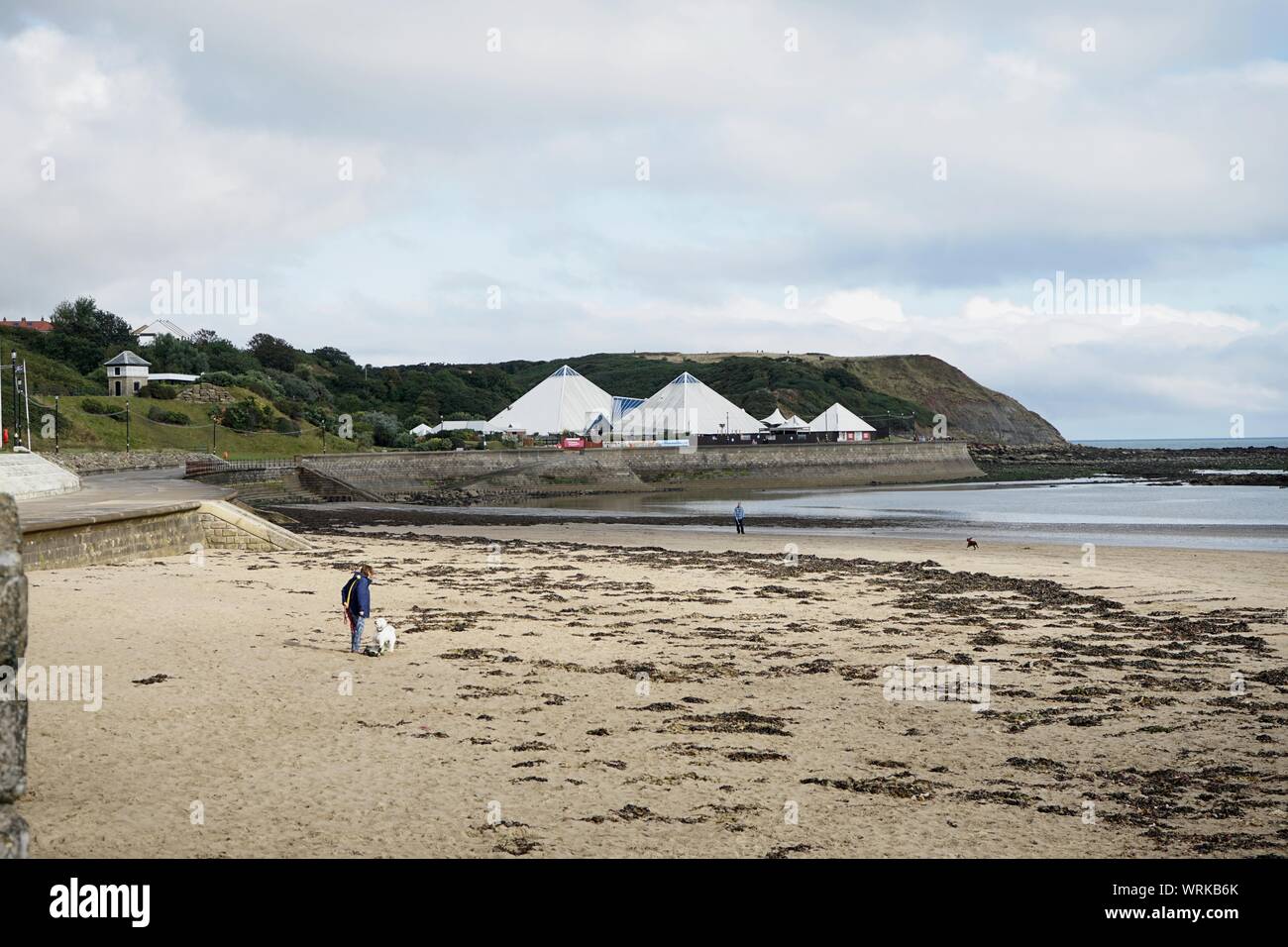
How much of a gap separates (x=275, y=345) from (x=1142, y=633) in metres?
109

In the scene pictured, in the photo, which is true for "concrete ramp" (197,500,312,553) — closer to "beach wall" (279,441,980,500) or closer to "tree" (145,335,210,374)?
"beach wall" (279,441,980,500)

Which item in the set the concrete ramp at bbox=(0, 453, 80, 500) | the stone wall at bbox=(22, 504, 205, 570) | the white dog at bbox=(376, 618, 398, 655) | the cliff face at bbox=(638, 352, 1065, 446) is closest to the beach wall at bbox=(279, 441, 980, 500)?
the concrete ramp at bbox=(0, 453, 80, 500)

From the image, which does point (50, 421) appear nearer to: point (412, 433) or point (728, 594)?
point (412, 433)

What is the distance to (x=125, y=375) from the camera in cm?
6988

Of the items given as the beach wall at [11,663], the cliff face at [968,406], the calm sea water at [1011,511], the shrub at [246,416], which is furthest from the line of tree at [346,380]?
the beach wall at [11,663]

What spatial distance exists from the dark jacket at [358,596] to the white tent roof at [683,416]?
73593 mm

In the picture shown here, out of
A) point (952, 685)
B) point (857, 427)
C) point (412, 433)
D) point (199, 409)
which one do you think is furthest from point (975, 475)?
point (952, 685)

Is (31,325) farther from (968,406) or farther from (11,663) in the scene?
(968,406)

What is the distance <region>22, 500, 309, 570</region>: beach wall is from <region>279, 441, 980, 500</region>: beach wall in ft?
78.8

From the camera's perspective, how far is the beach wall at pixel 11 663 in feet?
11.9

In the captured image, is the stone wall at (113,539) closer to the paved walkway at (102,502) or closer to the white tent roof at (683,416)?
the paved walkway at (102,502)

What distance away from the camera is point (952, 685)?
36.4ft

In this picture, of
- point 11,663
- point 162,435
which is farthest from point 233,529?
point 162,435

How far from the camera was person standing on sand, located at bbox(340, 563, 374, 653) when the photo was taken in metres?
12.3
